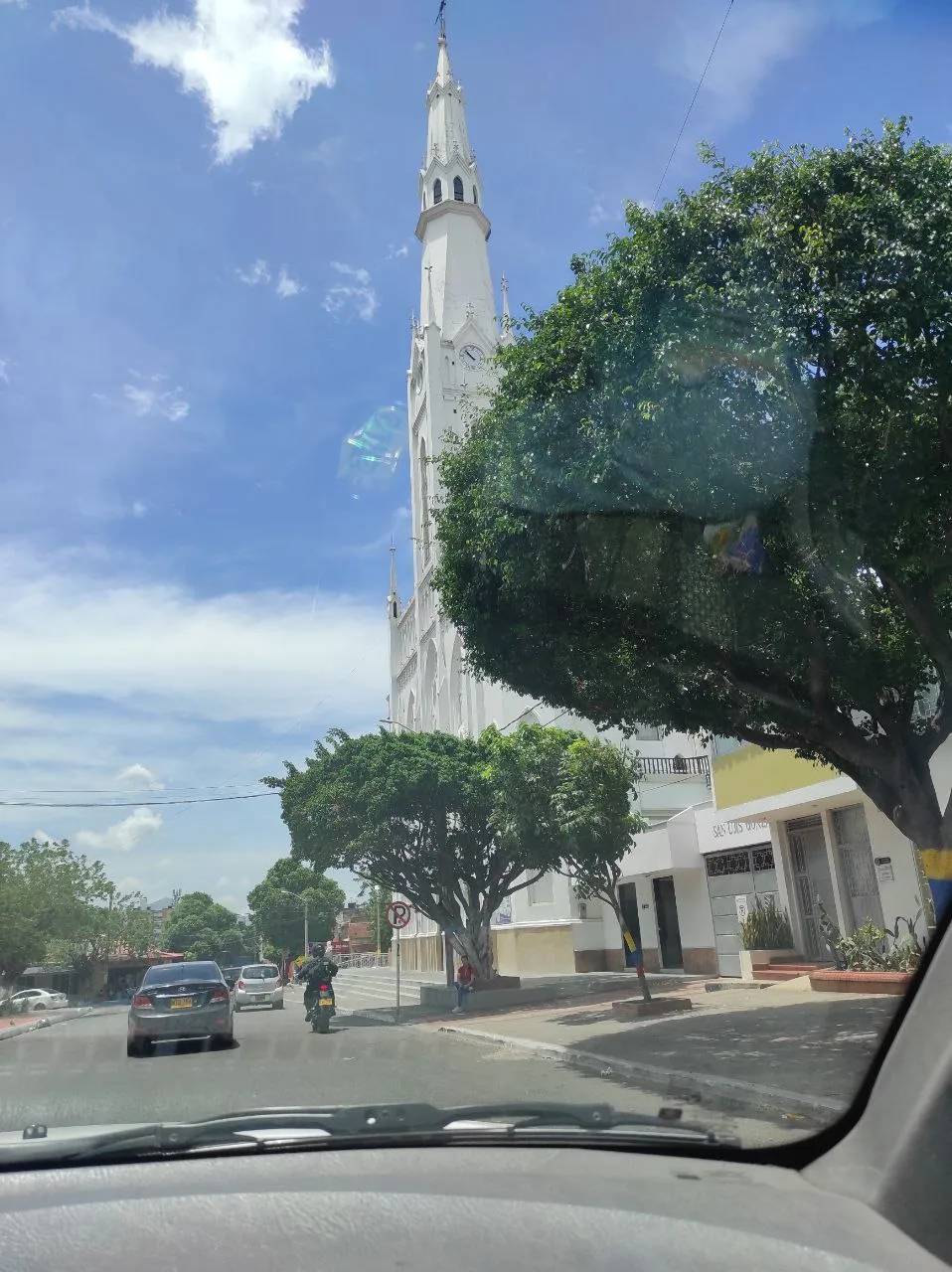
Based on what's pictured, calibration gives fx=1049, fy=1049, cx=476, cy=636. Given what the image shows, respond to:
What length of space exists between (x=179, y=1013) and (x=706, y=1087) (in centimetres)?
850

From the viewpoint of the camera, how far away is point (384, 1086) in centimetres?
952

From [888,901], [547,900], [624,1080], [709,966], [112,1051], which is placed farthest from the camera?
[547,900]

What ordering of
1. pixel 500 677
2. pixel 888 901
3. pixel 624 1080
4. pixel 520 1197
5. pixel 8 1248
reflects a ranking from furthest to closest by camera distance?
pixel 888 901
pixel 500 677
pixel 624 1080
pixel 520 1197
pixel 8 1248

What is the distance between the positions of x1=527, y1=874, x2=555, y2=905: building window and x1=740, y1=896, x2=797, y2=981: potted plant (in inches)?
479

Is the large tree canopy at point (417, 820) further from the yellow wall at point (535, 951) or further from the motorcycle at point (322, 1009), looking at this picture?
the motorcycle at point (322, 1009)

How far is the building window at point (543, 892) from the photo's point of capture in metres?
32.8

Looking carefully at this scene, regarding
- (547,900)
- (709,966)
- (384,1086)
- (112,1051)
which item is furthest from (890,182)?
(547,900)

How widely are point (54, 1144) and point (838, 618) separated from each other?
9603 mm

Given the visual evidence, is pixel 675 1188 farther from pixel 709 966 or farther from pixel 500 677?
pixel 709 966

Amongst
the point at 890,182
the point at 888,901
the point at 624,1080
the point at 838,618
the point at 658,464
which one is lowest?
the point at 624,1080

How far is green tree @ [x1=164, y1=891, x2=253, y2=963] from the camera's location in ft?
317

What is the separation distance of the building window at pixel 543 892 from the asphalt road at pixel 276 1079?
16.2 m

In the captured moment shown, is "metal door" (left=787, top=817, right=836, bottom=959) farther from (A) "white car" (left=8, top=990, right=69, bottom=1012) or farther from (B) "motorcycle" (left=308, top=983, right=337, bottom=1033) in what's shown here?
(A) "white car" (left=8, top=990, right=69, bottom=1012)

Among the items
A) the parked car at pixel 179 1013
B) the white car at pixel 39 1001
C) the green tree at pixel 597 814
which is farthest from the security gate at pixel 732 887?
the white car at pixel 39 1001
